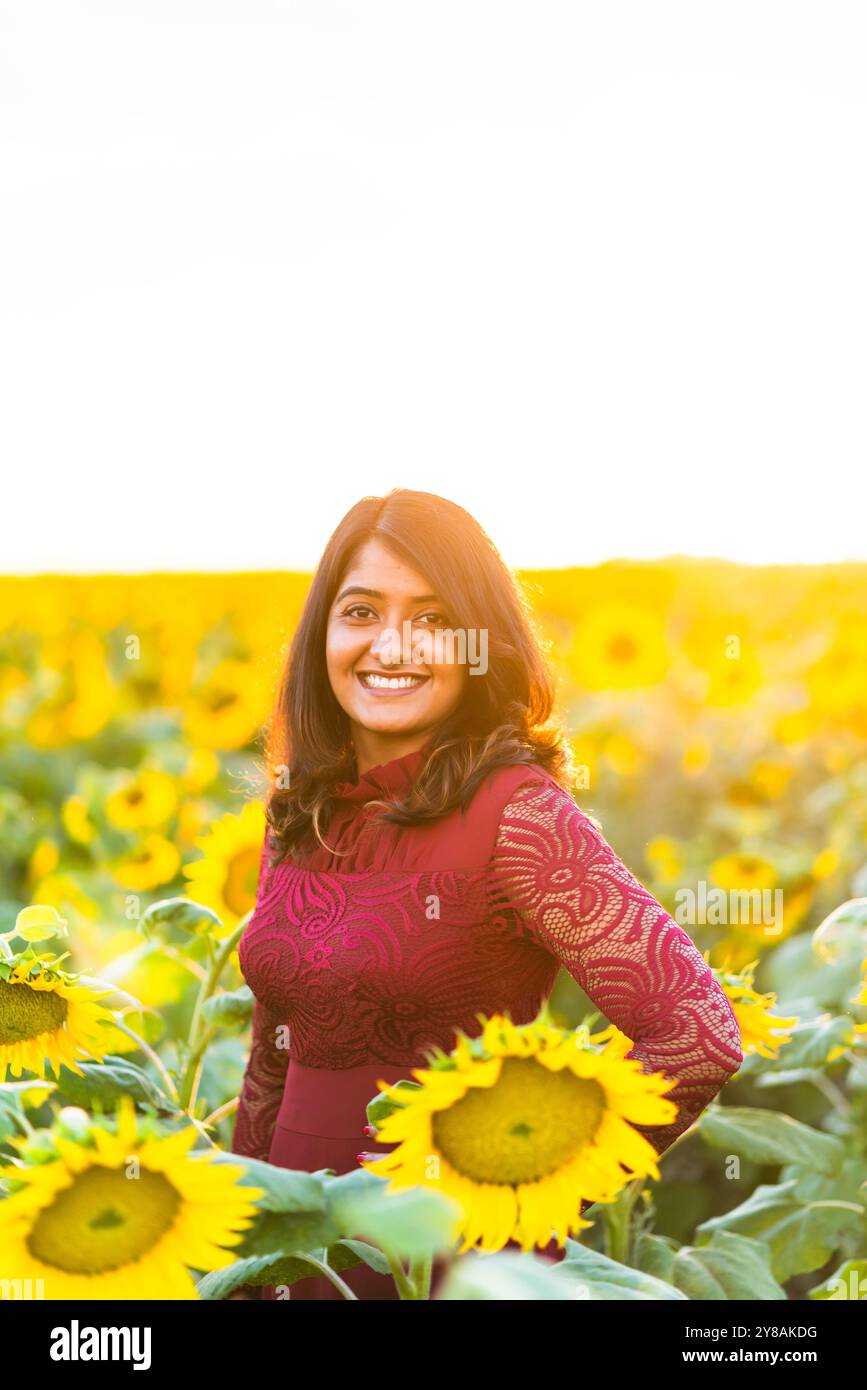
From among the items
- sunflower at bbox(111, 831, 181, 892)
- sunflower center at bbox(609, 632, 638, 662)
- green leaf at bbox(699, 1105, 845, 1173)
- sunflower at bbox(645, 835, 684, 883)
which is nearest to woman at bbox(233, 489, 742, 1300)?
green leaf at bbox(699, 1105, 845, 1173)

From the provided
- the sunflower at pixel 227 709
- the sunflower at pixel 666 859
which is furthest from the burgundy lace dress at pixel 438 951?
the sunflower at pixel 227 709

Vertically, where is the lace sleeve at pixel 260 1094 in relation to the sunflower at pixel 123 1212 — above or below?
below

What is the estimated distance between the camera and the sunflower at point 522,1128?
105 centimetres

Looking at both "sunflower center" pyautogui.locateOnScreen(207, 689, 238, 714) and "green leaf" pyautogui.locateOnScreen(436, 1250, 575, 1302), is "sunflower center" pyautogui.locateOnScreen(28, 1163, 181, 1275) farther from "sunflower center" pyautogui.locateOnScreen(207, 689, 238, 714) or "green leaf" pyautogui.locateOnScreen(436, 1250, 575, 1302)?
"sunflower center" pyautogui.locateOnScreen(207, 689, 238, 714)

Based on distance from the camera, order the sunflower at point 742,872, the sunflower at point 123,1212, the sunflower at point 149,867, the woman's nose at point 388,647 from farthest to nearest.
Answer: the sunflower at point 742,872 → the sunflower at point 149,867 → the woman's nose at point 388,647 → the sunflower at point 123,1212

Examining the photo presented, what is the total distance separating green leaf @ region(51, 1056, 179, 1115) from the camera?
57.0 inches

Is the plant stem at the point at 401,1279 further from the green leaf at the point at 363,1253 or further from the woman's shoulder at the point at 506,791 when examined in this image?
the woman's shoulder at the point at 506,791

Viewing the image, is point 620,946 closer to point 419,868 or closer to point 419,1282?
point 419,868

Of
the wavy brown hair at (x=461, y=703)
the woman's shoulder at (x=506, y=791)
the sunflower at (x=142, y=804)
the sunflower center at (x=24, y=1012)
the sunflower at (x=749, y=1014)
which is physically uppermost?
the wavy brown hair at (x=461, y=703)

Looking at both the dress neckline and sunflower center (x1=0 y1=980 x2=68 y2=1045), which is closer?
sunflower center (x1=0 y1=980 x2=68 y2=1045)

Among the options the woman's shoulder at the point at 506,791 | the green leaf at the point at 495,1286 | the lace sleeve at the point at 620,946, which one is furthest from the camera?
the woman's shoulder at the point at 506,791

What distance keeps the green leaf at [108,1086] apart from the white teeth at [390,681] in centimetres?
55

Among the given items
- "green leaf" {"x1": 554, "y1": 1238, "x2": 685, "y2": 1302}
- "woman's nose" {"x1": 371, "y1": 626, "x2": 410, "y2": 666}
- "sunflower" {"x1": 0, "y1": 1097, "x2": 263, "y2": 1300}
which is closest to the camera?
"sunflower" {"x1": 0, "y1": 1097, "x2": 263, "y2": 1300}

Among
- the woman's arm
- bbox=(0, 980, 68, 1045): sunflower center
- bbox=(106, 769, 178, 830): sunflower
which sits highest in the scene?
bbox=(106, 769, 178, 830): sunflower
